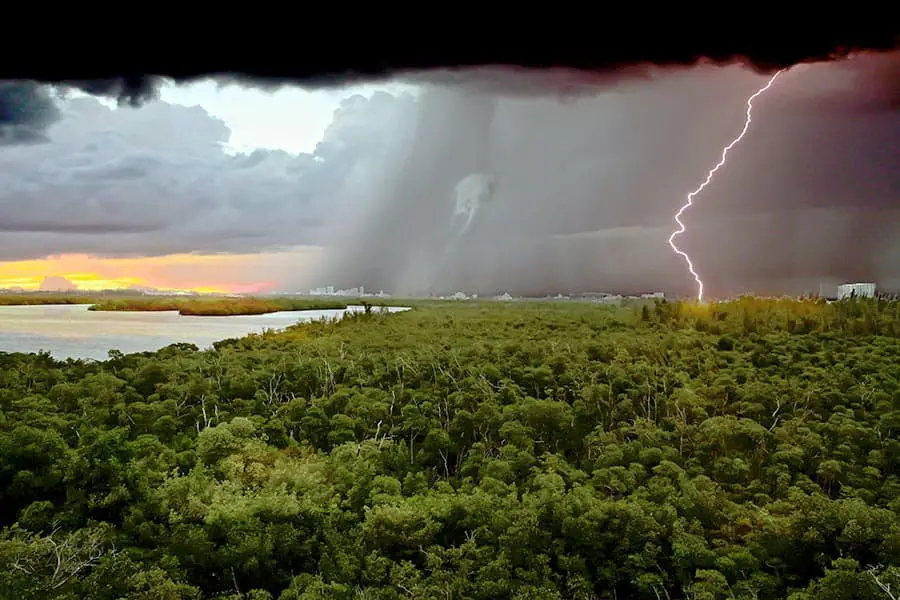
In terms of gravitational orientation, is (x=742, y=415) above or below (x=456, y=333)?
below

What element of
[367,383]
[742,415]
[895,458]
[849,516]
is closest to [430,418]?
[367,383]

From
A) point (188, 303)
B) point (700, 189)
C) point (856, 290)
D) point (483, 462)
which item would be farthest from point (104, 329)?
point (856, 290)

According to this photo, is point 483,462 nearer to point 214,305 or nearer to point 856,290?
point 214,305

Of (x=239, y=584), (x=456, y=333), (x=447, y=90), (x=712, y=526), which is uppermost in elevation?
(x=447, y=90)

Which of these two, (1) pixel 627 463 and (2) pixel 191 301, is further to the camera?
(2) pixel 191 301

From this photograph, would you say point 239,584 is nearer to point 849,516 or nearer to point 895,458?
point 849,516

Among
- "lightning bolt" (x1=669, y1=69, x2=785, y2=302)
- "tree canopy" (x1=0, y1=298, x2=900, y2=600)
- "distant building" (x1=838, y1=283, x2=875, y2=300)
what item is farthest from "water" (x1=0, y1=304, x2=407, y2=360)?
"distant building" (x1=838, y1=283, x2=875, y2=300)
